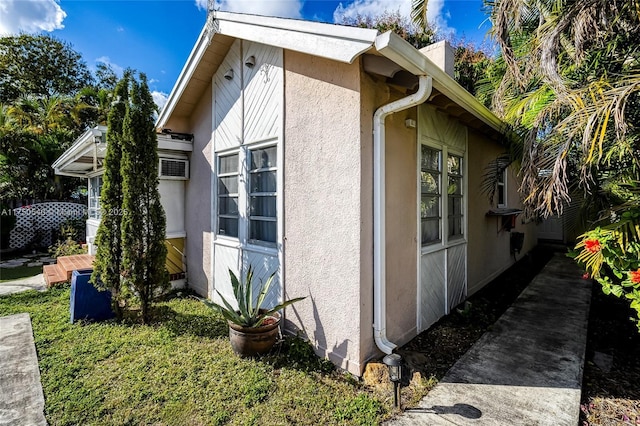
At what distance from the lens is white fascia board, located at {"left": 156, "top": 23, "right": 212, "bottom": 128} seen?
625 centimetres

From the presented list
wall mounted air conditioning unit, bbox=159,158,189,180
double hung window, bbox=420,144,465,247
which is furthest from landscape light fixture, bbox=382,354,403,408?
wall mounted air conditioning unit, bbox=159,158,189,180

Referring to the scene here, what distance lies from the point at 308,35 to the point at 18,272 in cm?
1215

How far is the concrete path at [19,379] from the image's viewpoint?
336 centimetres

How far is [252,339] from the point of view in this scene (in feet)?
14.6

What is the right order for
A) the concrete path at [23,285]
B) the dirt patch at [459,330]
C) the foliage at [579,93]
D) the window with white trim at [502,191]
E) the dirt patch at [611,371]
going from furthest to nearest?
the window with white trim at [502,191], the concrete path at [23,285], the dirt patch at [459,330], the foliage at [579,93], the dirt patch at [611,371]

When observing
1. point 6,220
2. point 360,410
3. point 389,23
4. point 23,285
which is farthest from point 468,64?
point 6,220

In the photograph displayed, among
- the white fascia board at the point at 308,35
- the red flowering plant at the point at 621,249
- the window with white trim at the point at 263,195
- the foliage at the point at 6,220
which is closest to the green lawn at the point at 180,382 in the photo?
the window with white trim at the point at 263,195

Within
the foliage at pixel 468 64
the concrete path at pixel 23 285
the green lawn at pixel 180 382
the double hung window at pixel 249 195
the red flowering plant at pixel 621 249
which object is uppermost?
the foliage at pixel 468 64

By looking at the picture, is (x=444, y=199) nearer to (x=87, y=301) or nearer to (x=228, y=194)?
(x=228, y=194)

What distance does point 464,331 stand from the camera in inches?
215

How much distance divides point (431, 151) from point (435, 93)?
1212mm

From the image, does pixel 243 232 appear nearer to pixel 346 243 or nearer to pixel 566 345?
pixel 346 243

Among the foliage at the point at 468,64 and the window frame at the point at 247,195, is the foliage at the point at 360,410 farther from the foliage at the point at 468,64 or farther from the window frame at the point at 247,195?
the foliage at the point at 468,64

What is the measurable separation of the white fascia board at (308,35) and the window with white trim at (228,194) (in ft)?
7.77
